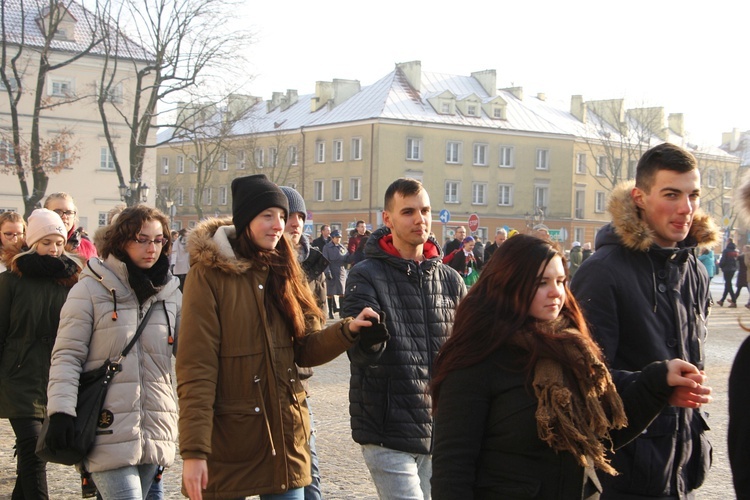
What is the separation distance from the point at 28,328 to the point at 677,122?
88.5 m

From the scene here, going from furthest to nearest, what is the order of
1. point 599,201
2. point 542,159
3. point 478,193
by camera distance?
point 599,201
point 542,159
point 478,193

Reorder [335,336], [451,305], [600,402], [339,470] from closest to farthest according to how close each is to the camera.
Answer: [600,402]
[335,336]
[451,305]
[339,470]

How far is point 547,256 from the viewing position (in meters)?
3.44

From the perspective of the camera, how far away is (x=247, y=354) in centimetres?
425

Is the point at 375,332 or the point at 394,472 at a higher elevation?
the point at 375,332

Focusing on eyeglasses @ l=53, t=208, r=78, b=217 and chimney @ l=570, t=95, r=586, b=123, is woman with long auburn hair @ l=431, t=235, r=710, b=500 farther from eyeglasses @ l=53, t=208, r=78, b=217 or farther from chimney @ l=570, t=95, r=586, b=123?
chimney @ l=570, t=95, r=586, b=123

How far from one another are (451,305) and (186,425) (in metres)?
1.70

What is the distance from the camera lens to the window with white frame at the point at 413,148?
228 feet

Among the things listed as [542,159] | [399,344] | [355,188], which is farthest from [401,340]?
[542,159]

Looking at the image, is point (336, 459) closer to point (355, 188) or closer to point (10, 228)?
point (10, 228)

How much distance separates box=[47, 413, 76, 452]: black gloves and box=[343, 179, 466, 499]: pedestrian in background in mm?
1314

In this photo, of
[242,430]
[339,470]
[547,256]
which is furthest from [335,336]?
[339,470]

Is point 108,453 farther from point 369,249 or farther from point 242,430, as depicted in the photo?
point 369,249

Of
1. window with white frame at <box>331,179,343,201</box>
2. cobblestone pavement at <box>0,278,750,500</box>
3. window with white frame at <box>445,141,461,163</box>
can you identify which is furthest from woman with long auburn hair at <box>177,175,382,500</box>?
window with white frame at <box>331,179,343,201</box>
